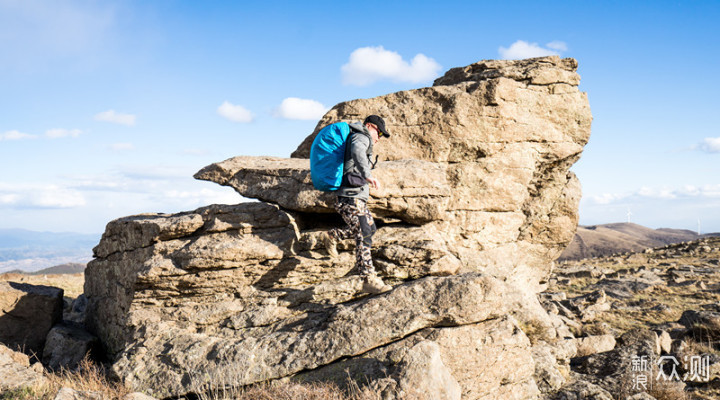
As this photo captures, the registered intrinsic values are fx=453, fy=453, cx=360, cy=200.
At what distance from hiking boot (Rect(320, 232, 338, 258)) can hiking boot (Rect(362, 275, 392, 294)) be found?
1.47 m

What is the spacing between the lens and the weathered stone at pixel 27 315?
52.4ft

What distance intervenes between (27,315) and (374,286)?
13.6 m

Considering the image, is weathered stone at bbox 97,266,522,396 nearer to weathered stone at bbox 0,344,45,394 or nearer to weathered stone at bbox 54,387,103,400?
weathered stone at bbox 54,387,103,400

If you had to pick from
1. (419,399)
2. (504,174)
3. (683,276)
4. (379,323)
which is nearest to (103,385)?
(379,323)

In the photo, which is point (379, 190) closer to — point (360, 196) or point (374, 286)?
point (360, 196)

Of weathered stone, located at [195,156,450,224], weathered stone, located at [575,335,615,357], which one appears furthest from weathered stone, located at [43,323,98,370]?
weathered stone, located at [575,335,615,357]

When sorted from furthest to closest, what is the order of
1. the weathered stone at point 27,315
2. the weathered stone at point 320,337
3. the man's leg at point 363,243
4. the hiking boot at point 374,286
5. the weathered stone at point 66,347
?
1. the weathered stone at point 27,315
2. the weathered stone at point 66,347
3. the man's leg at point 363,243
4. the hiking boot at point 374,286
5. the weathered stone at point 320,337

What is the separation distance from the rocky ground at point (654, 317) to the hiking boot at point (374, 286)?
6.75m

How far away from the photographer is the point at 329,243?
40.9 feet

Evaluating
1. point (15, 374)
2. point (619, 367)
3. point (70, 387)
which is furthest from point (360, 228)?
point (15, 374)

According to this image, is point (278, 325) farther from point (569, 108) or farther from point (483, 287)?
point (569, 108)

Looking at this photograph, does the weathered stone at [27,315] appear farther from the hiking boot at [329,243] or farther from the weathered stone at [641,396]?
the weathered stone at [641,396]

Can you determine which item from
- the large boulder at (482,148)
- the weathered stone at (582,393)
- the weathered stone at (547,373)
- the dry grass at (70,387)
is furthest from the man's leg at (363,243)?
the dry grass at (70,387)

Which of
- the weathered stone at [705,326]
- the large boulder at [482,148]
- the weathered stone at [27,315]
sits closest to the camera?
the large boulder at [482,148]
